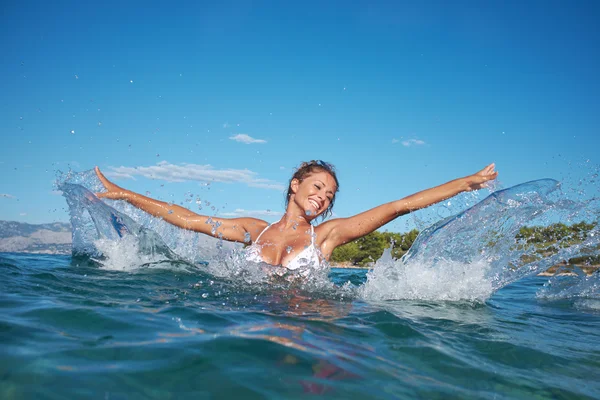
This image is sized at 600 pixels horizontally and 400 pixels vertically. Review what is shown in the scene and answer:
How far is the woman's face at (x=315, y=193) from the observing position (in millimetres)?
5414

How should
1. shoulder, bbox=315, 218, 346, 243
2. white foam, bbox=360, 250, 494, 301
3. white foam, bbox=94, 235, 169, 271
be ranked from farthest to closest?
white foam, bbox=94, 235, 169, 271 < shoulder, bbox=315, 218, 346, 243 < white foam, bbox=360, 250, 494, 301

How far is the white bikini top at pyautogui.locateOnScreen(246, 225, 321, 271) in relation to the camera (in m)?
5.10

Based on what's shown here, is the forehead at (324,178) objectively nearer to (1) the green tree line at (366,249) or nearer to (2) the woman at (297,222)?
(2) the woman at (297,222)

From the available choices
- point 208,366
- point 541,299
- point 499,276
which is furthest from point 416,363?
point 541,299

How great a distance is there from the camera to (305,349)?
238 centimetres

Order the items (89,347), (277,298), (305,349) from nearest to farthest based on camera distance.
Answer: (89,347) < (305,349) < (277,298)

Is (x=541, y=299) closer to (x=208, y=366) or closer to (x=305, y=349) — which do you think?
(x=305, y=349)

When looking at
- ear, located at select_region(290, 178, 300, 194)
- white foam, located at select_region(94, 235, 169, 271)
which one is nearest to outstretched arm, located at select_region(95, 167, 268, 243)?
ear, located at select_region(290, 178, 300, 194)

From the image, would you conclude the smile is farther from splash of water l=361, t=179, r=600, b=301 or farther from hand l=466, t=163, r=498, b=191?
hand l=466, t=163, r=498, b=191

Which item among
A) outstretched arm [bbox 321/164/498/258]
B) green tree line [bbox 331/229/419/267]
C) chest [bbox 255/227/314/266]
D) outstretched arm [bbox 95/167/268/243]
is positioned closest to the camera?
outstretched arm [bbox 321/164/498/258]

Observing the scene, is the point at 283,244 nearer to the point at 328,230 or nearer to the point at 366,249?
the point at 328,230

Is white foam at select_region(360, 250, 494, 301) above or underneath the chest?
underneath

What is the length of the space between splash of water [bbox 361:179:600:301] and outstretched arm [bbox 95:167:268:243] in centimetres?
176

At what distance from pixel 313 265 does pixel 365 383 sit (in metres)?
3.08
